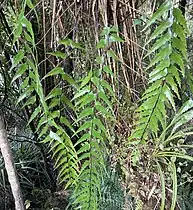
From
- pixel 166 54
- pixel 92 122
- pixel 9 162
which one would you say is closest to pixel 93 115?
pixel 92 122

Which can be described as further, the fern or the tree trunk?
the tree trunk

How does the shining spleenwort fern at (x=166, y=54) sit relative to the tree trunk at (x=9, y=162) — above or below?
above

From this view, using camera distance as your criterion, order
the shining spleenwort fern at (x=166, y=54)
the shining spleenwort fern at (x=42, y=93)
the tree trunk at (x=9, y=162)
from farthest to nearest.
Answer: the tree trunk at (x=9, y=162) → the shining spleenwort fern at (x=42, y=93) → the shining spleenwort fern at (x=166, y=54)

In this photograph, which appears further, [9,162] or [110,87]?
[9,162]

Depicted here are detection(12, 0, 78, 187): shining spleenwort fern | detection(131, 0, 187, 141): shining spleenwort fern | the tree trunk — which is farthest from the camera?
the tree trunk

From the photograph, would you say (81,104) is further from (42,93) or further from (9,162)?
(9,162)

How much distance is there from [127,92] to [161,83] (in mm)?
173

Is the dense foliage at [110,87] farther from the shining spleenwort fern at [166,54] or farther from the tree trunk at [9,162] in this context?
the tree trunk at [9,162]

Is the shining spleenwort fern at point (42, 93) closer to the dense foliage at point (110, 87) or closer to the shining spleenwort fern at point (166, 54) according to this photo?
the dense foliage at point (110, 87)

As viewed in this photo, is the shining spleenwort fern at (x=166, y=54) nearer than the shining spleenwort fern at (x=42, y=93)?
Yes

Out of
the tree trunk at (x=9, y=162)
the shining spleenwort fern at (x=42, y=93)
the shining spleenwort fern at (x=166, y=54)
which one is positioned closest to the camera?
the shining spleenwort fern at (x=166, y=54)

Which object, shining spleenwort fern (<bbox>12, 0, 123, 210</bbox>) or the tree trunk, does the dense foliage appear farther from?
the tree trunk

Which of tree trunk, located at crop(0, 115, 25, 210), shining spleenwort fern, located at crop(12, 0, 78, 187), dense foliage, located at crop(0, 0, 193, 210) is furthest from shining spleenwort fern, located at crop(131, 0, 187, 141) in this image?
tree trunk, located at crop(0, 115, 25, 210)

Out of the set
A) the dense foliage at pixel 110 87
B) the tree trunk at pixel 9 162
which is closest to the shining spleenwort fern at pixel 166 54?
the dense foliage at pixel 110 87
